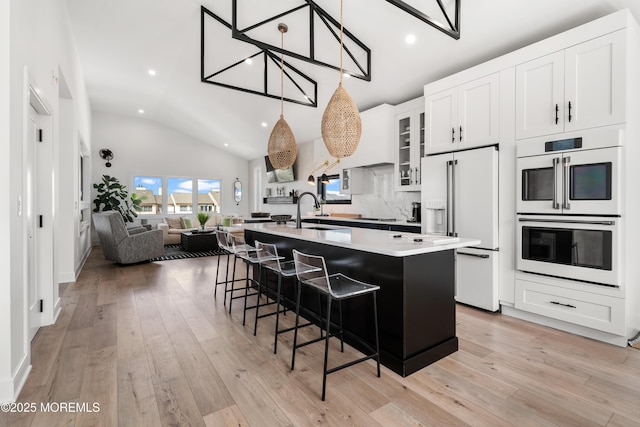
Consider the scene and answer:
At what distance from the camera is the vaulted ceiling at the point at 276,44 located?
3.21 metres

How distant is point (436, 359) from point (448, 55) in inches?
136

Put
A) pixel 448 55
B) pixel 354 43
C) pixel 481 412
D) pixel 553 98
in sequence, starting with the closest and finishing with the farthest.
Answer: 1. pixel 481 412
2. pixel 553 98
3. pixel 448 55
4. pixel 354 43

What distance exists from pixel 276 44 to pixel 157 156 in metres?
6.58

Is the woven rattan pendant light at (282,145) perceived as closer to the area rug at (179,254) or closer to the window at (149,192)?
the area rug at (179,254)

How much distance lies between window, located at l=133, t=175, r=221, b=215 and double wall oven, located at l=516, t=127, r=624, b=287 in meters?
9.35

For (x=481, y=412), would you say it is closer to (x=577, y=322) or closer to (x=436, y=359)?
(x=436, y=359)

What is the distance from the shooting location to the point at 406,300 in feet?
7.10

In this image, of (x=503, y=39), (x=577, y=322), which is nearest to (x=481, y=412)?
(x=577, y=322)

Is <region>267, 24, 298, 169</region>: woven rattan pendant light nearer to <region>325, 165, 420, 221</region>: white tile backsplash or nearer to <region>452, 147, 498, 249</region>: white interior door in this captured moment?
<region>452, 147, 498, 249</region>: white interior door

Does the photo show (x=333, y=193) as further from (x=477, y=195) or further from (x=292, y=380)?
(x=292, y=380)

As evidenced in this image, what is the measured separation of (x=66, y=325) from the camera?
305 centimetres

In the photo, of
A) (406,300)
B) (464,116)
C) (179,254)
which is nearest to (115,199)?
(179,254)

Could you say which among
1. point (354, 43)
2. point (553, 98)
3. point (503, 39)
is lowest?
point (553, 98)

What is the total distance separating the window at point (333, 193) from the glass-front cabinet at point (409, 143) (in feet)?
5.23
